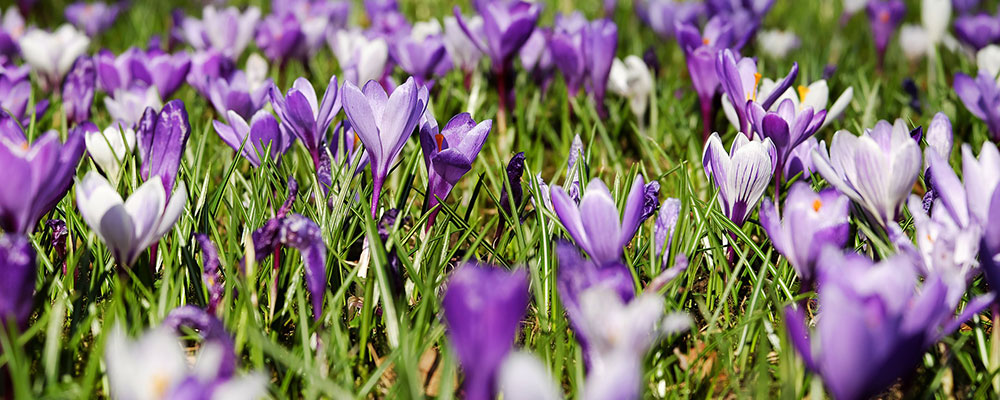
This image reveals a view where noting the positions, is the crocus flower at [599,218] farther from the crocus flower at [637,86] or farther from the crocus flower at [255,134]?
the crocus flower at [637,86]

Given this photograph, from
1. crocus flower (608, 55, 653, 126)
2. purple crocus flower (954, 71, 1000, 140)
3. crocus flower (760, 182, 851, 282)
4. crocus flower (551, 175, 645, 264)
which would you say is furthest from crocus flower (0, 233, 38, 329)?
purple crocus flower (954, 71, 1000, 140)

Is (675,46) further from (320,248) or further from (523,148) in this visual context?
(320,248)

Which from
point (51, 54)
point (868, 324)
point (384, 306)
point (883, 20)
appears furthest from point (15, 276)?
point (883, 20)

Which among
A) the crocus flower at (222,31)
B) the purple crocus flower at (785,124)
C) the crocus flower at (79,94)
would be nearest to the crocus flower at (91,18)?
the crocus flower at (222,31)

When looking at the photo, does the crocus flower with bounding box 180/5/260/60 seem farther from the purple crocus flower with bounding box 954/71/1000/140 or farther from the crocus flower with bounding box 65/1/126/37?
the purple crocus flower with bounding box 954/71/1000/140

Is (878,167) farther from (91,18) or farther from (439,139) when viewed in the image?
(91,18)

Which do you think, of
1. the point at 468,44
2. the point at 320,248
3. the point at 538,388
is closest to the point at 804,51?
the point at 468,44
